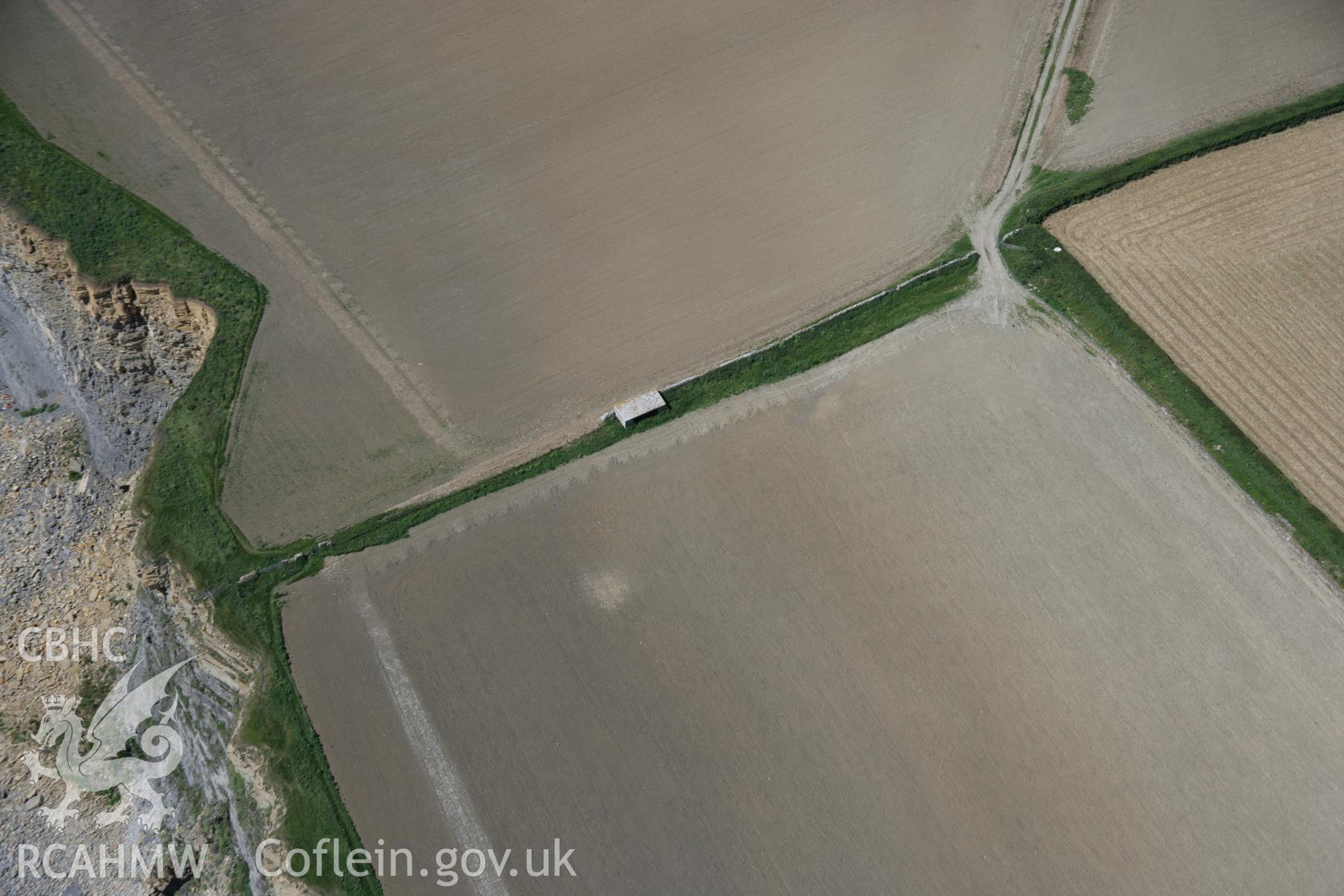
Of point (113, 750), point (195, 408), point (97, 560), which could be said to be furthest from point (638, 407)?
point (113, 750)

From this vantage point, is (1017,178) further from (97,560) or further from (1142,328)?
(97,560)

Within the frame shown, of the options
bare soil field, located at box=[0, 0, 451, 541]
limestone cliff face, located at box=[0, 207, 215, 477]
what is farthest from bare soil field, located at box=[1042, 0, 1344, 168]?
limestone cliff face, located at box=[0, 207, 215, 477]

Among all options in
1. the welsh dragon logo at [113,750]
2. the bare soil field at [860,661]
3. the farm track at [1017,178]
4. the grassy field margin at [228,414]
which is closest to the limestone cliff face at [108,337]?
the grassy field margin at [228,414]

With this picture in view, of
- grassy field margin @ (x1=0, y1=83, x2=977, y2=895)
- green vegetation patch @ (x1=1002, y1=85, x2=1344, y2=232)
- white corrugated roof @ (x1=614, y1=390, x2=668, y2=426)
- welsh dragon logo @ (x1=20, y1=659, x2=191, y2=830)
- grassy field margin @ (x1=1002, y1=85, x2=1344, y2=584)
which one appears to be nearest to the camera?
grassy field margin @ (x1=0, y1=83, x2=977, y2=895)

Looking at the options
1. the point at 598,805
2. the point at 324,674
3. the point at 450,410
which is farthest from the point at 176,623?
the point at 598,805

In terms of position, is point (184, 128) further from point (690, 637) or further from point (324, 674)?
point (690, 637)

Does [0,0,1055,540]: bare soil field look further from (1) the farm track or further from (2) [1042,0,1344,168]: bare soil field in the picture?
(2) [1042,0,1344,168]: bare soil field
